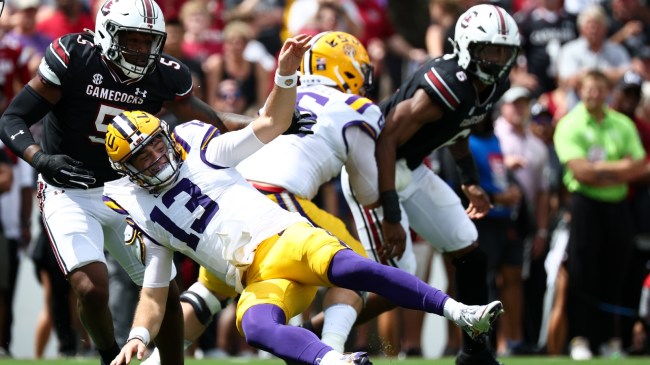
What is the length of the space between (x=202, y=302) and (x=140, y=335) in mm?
1292

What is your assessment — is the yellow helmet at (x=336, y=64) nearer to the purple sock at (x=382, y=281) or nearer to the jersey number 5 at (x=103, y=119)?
the jersey number 5 at (x=103, y=119)

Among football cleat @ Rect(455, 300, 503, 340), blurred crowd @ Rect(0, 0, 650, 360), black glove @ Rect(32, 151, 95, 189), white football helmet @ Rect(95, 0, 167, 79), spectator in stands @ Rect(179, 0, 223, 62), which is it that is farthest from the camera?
spectator in stands @ Rect(179, 0, 223, 62)

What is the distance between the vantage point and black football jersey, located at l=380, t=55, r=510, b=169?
24.2 feet

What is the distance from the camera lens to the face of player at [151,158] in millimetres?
5945

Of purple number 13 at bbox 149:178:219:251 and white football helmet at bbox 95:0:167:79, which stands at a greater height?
white football helmet at bbox 95:0:167:79

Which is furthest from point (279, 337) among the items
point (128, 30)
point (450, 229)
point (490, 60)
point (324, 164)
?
point (490, 60)

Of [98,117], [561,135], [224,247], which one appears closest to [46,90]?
[98,117]

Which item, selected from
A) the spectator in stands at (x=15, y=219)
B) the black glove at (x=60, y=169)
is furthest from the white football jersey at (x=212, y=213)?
the spectator in stands at (x=15, y=219)

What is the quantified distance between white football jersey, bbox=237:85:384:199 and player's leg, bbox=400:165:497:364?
0.73m

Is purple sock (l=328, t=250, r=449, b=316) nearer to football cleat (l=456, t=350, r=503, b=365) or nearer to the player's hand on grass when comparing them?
the player's hand on grass

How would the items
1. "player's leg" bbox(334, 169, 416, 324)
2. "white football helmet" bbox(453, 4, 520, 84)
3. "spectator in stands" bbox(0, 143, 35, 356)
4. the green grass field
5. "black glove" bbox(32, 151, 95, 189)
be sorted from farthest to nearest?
"spectator in stands" bbox(0, 143, 35, 356)
the green grass field
"player's leg" bbox(334, 169, 416, 324)
"white football helmet" bbox(453, 4, 520, 84)
"black glove" bbox(32, 151, 95, 189)

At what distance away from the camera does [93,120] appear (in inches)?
265

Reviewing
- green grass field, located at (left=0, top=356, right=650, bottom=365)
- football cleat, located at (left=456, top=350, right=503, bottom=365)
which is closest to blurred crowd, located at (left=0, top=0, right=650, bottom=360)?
green grass field, located at (left=0, top=356, right=650, bottom=365)

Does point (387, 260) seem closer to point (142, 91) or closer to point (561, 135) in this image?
point (142, 91)
